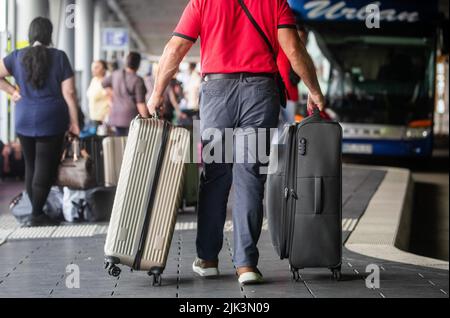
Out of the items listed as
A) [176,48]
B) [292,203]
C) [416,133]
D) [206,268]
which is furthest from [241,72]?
[416,133]

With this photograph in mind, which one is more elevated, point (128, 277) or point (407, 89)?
A: point (407, 89)

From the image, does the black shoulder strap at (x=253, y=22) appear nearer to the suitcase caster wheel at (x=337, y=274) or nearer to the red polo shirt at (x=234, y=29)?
the red polo shirt at (x=234, y=29)

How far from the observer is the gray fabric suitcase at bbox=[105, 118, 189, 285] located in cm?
517

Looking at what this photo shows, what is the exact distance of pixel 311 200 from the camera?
5.37 m

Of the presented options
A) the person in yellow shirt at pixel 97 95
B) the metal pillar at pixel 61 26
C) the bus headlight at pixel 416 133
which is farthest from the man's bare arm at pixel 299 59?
the metal pillar at pixel 61 26

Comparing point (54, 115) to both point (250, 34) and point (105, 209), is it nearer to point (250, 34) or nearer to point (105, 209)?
point (105, 209)

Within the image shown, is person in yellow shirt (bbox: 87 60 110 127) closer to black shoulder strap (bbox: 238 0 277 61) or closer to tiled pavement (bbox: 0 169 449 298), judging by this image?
tiled pavement (bbox: 0 169 449 298)

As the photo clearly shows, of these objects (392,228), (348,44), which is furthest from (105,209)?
(348,44)

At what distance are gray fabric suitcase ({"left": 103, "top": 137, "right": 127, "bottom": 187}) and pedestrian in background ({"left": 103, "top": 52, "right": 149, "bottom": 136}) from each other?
2.51m

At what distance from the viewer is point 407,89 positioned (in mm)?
19391

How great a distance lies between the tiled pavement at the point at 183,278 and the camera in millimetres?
5023

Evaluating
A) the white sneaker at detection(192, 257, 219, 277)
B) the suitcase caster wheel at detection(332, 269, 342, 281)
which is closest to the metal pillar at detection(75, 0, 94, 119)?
the white sneaker at detection(192, 257, 219, 277)

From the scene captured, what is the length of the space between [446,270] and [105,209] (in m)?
3.74

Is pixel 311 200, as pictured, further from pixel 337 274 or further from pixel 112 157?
pixel 112 157
